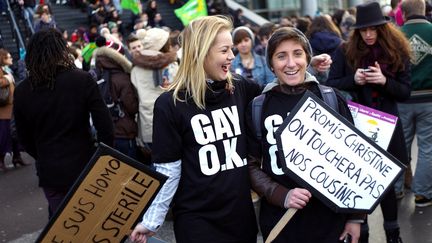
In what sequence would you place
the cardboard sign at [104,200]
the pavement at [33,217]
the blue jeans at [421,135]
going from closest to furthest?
the cardboard sign at [104,200]
the pavement at [33,217]
the blue jeans at [421,135]

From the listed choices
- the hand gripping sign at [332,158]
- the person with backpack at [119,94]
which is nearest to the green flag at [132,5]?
the person with backpack at [119,94]

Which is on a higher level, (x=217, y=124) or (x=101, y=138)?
(x=217, y=124)

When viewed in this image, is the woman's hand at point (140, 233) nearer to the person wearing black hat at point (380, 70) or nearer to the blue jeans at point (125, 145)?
the person wearing black hat at point (380, 70)

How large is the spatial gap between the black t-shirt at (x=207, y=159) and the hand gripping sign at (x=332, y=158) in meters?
0.30

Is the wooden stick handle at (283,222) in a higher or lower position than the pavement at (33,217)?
higher

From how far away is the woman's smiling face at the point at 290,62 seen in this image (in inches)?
112

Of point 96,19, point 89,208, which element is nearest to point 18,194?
point 89,208

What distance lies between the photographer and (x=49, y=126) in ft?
12.7

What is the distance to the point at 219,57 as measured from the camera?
2.83 m

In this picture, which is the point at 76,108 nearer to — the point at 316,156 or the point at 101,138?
the point at 101,138

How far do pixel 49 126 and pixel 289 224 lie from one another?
181 cm

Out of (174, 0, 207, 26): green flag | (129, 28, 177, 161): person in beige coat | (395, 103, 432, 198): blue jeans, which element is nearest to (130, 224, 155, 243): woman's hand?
(129, 28, 177, 161): person in beige coat

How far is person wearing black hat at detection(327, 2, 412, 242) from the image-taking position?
417 centimetres

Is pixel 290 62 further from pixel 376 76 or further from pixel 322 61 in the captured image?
pixel 376 76
